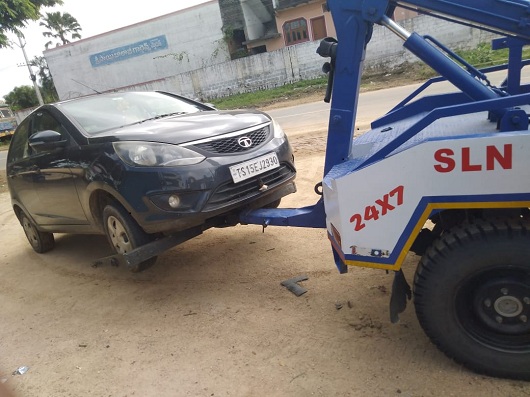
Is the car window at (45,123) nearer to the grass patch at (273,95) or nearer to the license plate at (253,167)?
the license plate at (253,167)

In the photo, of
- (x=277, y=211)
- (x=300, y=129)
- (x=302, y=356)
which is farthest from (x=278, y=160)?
(x=300, y=129)

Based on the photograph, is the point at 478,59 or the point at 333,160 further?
the point at 478,59

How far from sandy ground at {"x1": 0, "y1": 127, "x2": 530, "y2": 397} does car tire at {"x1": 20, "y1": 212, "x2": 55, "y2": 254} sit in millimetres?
734

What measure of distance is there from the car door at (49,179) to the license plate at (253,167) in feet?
5.16

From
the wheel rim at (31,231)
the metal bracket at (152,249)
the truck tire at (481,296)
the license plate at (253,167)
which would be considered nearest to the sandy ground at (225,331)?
the truck tire at (481,296)

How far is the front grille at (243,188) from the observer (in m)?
Result: 3.07

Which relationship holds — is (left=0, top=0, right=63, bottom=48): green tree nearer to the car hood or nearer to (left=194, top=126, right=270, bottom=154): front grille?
the car hood

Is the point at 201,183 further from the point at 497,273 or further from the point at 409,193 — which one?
the point at 497,273

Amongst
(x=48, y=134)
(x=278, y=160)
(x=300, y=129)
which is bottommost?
(x=300, y=129)

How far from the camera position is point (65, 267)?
457 cm

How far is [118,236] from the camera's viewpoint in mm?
3457

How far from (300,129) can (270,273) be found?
7.59 m

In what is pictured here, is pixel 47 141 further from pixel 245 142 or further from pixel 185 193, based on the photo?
pixel 245 142

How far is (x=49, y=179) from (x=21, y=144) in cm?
113
